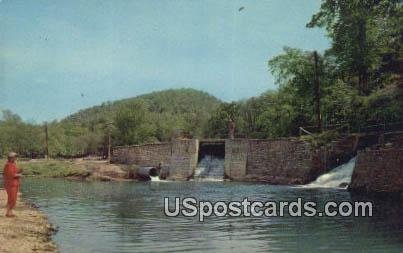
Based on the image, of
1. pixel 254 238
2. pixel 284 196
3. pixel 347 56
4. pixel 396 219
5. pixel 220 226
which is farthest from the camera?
pixel 347 56

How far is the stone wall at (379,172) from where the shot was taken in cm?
2270

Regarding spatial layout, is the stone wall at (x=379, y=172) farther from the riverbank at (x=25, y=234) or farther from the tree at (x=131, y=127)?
the tree at (x=131, y=127)

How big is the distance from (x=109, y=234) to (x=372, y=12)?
593 inches

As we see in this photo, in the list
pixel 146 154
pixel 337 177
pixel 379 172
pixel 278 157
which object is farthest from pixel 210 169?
pixel 379 172

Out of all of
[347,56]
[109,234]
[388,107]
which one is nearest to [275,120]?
[347,56]

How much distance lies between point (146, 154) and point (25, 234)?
39229 millimetres

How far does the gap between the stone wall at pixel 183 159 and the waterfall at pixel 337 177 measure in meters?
14.9

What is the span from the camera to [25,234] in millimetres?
10961

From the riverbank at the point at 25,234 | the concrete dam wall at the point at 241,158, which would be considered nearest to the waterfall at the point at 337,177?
the concrete dam wall at the point at 241,158

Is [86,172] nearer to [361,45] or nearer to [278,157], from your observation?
[278,157]

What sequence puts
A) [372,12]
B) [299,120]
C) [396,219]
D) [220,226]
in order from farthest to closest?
[299,120], [372,12], [396,219], [220,226]

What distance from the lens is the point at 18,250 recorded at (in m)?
9.18

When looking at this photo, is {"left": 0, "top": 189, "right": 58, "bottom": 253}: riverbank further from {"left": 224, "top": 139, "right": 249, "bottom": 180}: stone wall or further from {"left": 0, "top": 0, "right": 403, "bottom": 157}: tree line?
{"left": 224, "top": 139, "right": 249, "bottom": 180}: stone wall

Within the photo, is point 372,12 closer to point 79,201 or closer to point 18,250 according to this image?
point 79,201
